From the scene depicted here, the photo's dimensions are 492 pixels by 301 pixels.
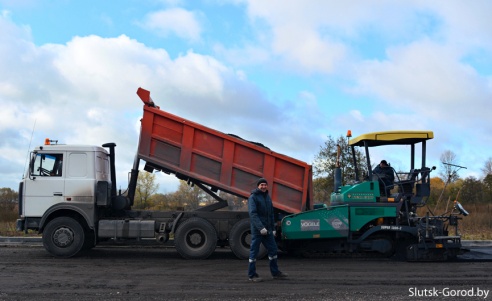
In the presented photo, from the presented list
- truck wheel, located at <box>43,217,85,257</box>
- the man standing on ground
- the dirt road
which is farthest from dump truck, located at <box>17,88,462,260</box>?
the man standing on ground

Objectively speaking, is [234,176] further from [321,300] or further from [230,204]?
[321,300]

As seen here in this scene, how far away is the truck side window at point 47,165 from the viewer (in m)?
Result: 11.1

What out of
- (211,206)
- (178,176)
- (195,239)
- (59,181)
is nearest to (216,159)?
(178,176)

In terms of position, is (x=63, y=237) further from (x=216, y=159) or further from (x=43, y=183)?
(x=216, y=159)

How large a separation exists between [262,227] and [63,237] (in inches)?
194

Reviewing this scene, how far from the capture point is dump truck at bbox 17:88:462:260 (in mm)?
10742

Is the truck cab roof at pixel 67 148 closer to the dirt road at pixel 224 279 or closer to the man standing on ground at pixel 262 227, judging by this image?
the dirt road at pixel 224 279

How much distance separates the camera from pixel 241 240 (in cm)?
1102

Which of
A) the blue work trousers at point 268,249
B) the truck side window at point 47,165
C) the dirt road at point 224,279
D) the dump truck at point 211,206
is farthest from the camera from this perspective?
the truck side window at point 47,165

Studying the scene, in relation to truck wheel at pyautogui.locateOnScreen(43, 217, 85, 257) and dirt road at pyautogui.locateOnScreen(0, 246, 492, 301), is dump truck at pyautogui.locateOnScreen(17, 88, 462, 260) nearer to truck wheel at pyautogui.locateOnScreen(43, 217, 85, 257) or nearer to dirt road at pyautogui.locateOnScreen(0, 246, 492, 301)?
truck wheel at pyautogui.locateOnScreen(43, 217, 85, 257)

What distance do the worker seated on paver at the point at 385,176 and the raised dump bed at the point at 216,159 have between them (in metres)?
1.51

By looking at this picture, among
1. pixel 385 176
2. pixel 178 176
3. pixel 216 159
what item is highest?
pixel 216 159

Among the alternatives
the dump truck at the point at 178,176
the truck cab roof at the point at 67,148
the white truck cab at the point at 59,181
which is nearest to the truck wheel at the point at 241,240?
the dump truck at the point at 178,176

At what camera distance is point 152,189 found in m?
27.4
